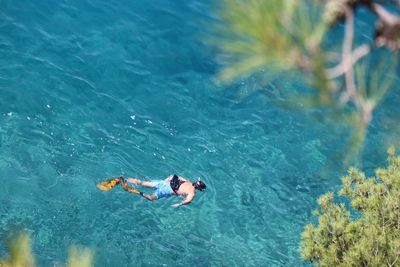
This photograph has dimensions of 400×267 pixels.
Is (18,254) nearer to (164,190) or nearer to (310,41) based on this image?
(310,41)

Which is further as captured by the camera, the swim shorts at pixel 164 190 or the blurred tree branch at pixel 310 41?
the swim shorts at pixel 164 190

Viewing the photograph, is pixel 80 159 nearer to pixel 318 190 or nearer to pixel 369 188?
pixel 318 190

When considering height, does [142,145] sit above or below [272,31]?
below

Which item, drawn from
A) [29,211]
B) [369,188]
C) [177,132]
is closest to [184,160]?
[177,132]

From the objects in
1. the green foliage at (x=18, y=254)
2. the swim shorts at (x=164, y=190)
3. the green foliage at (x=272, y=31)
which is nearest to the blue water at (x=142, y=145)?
the swim shorts at (x=164, y=190)

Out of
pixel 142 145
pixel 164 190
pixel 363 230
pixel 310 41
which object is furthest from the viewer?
pixel 142 145

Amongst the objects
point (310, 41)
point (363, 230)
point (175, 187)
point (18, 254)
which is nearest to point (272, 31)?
point (310, 41)

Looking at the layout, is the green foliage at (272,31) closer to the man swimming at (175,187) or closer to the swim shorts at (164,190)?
the man swimming at (175,187)
